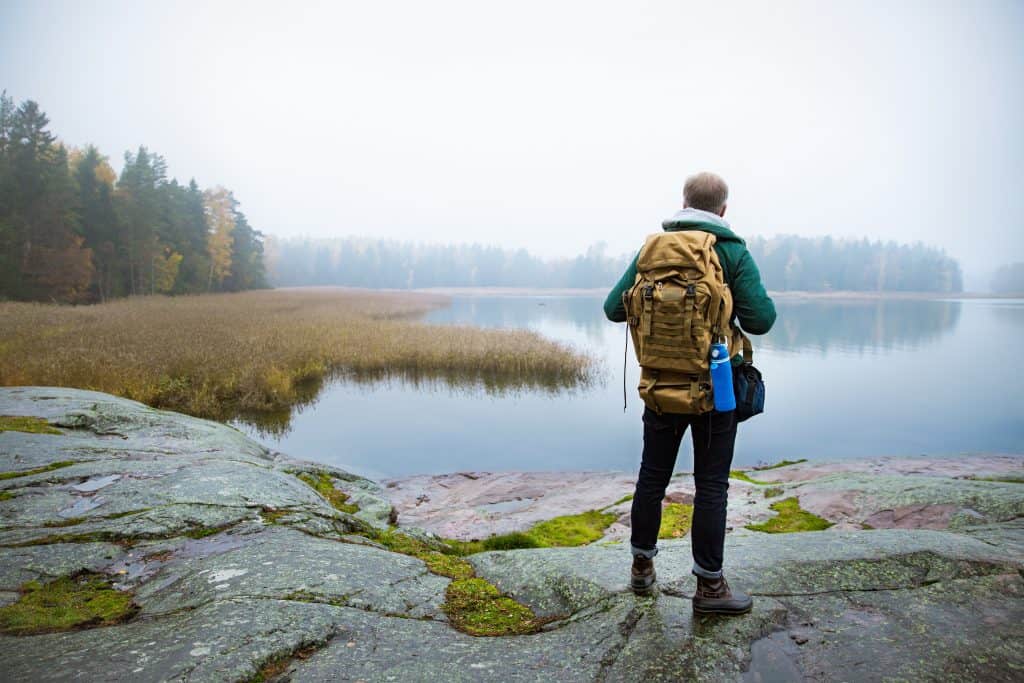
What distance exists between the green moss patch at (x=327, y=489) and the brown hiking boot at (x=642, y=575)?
348cm

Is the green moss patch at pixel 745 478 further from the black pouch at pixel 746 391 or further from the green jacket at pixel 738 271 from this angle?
the green jacket at pixel 738 271

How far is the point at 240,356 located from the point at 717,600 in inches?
614

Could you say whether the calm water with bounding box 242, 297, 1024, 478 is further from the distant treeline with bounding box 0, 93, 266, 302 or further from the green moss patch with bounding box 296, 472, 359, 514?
the distant treeline with bounding box 0, 93, 266, 302

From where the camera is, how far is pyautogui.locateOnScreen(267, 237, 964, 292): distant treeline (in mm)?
112438

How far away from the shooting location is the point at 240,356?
15.6m

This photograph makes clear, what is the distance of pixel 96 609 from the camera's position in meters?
2.87

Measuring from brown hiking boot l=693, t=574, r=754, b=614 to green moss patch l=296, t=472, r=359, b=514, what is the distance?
3872 millimetres

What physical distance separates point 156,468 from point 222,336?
15143 mm

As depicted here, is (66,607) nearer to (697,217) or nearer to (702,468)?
(702,468)

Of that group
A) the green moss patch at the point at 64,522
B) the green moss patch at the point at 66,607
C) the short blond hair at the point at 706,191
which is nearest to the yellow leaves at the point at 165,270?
the green moss patch at the point at 64,522

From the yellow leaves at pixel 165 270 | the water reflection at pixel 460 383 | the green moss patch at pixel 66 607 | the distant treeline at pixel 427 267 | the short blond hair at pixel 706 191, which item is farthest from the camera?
the distant treeline at pixel 427 267

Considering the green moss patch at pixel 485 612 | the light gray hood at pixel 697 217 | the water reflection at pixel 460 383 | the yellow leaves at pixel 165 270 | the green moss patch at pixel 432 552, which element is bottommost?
the water reflection at pixel 460 383

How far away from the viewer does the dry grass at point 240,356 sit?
12.4 m

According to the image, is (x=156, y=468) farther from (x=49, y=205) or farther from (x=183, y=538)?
(x=49, y=205)
